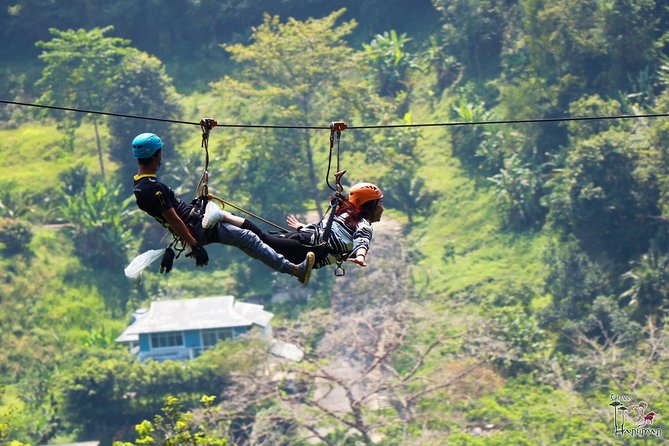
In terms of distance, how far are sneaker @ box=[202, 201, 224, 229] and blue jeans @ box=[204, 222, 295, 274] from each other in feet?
0.43

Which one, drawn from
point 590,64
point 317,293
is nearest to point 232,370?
point 317,293

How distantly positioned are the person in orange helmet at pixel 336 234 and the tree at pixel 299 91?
30022 millimetres

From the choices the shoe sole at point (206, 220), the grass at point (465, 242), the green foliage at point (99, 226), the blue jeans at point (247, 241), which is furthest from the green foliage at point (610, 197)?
the shoe sole at point (206, 220)

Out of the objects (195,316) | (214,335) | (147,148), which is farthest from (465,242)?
(147,148)

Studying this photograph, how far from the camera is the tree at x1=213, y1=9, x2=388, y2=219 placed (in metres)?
42.7

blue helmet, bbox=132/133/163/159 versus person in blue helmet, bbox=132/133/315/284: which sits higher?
blue helmet, bbox=132/133/163/159

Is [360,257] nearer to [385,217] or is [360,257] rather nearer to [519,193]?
[519,193]

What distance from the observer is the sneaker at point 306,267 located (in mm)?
11273

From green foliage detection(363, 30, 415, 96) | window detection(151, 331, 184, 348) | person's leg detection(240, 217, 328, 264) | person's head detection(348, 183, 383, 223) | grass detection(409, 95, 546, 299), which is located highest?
green foliage detection(363, 30, 415, 96)

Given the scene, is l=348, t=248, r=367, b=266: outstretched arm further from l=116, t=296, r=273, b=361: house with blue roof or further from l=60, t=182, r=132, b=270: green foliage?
l=60, t=182, r=132, b=270: green foliage

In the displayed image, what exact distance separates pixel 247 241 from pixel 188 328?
2598cm

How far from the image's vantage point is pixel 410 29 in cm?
5194

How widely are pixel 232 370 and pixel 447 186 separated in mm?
13094

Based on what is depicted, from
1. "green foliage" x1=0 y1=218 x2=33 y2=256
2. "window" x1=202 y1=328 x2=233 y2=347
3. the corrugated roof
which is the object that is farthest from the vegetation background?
"window" x1=202 y1=328 x2=233 y2=347
